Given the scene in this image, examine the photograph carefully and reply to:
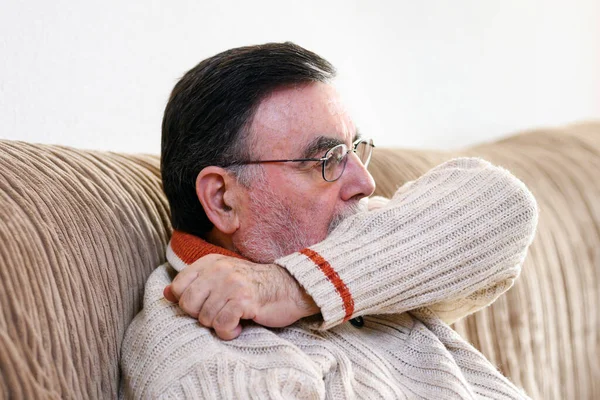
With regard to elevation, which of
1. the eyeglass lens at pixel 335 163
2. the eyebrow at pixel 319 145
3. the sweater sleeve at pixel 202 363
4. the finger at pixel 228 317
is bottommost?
the sweater sleeve at pixel 202 363

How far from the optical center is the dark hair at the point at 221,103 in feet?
3.75

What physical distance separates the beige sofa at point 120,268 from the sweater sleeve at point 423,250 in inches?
10.5

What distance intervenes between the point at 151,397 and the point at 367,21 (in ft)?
4.63

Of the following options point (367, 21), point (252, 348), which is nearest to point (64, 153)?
point (252, 348)

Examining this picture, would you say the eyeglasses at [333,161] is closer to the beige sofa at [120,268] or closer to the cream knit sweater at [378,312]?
the cream knit sweater at [378,312]

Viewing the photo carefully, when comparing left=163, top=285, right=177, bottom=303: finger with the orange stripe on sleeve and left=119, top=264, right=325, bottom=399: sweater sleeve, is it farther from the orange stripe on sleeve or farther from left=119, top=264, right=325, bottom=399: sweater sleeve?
the orange stripe on sleeve

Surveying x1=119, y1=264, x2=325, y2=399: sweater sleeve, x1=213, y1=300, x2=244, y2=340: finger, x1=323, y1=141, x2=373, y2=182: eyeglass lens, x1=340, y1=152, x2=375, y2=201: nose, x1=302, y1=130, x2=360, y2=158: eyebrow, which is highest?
x1=302, y1=130, x2=360, y2=158: eyebrow

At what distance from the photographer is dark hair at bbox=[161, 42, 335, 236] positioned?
1.14 metres

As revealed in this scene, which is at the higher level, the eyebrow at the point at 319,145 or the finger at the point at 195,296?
the eyebrow at the point at 319,145

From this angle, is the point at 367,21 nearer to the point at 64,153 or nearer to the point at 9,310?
the point at 64,153

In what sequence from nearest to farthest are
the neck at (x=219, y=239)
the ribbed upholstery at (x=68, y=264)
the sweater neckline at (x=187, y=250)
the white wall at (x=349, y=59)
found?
the ribbed upholstery at (x=68, y=264) < the sweater neckline at (x=187, y=250) < the neck at (x=219, y=239) < the white wall at (x=349, y=59)

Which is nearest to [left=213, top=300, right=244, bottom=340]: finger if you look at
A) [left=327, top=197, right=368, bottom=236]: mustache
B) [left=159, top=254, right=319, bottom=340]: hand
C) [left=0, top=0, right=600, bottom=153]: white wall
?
[left=159, top=254, right=319, bottom=340]: hand

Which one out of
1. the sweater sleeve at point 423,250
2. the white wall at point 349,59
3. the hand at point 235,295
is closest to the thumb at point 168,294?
the hand at point 235,295

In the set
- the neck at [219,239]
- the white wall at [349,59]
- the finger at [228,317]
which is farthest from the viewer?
the white wall at [349,59]
